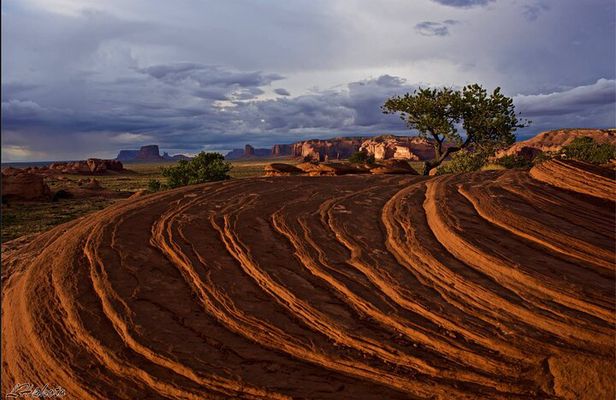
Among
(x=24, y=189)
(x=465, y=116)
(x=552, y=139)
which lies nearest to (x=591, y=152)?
(x=465, y=116)

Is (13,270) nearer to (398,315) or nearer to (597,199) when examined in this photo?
(398,315)

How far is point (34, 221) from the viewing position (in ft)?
100

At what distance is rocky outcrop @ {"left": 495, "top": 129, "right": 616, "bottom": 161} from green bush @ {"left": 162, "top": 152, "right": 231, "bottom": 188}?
3590 inches

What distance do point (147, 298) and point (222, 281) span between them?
1.60m

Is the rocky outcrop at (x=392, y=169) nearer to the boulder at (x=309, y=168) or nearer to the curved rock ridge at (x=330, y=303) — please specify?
the boulder at (x=309, y=168)

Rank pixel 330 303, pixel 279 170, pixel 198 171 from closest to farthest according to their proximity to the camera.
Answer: pixel 330 303, pixel 279 170, pixel 198 171

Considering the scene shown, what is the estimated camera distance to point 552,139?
126 m

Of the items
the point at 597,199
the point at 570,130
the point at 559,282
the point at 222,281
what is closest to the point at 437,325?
the point at 559,282

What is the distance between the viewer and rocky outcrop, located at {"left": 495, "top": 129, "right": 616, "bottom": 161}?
106300 mm

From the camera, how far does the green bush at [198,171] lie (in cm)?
3538
